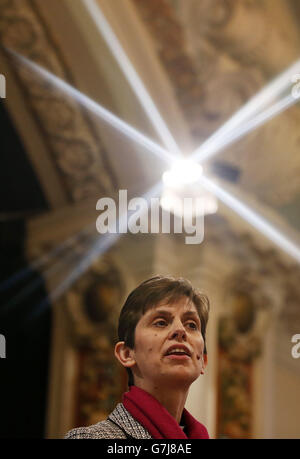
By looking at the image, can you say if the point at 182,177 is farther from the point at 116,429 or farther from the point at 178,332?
the point at 116,429

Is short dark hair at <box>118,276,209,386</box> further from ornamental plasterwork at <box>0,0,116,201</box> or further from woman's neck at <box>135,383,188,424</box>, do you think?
ornamental plasterwork at <box>0,0,116,201</box>

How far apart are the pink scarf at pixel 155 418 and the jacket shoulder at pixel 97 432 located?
0.05 metres

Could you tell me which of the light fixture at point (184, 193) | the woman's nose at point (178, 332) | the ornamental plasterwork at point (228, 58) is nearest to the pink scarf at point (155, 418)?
the woman's nose at point (178, 332)

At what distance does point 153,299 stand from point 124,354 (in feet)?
0.51

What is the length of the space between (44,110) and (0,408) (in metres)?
2.40

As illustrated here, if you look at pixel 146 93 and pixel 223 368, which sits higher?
pixel 146 93

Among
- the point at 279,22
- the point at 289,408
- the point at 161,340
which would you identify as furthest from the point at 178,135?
the point at 161,340

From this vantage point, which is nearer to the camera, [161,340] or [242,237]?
[161,340]

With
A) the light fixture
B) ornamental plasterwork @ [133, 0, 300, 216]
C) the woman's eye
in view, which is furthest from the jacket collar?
ornamental plasterwork @ [133, 0, 300, 216]

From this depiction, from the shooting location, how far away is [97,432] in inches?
68.1

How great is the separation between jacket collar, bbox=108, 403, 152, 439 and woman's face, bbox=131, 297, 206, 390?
0.08 meters
